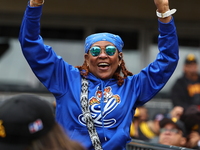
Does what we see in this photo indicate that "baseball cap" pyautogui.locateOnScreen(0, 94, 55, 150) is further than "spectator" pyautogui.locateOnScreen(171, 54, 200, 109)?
No

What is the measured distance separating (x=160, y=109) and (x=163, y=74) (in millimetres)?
6340

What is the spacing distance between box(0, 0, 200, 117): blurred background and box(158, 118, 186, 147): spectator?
5.60 m

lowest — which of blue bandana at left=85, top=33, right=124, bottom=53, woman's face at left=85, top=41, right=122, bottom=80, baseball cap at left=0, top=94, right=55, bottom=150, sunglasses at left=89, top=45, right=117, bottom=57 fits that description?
baseball cap at left=0, top=94, right=55, bottom=150

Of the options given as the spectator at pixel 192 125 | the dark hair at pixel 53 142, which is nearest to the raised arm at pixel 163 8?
the dark hair at pixel 53 142

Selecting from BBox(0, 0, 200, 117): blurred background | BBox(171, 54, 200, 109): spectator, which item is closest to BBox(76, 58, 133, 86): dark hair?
BBox(171, 54, 200, 109): spectator

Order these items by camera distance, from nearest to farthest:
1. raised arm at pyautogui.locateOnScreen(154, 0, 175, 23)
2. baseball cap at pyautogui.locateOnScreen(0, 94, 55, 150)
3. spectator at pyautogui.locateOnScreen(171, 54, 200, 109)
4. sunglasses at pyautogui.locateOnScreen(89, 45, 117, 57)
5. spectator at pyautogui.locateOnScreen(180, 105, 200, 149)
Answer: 1. baseball cap at pyautogui.locateOnScreen(0, 94, 55, 150)
2. raised arm at pyautogui.locateOnScreen(154, 0, 175, 23)
3. sunglasses at pyautogui.locateOnScreen(89, 45, 117, 57)
4. spectator at pyautogui.locateOnScreen(180, 105, 200, 149)
5. spectator at pyautogui.locateOnScreen(171, 54, 200, 109)

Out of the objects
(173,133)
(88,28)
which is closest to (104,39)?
(173,133)

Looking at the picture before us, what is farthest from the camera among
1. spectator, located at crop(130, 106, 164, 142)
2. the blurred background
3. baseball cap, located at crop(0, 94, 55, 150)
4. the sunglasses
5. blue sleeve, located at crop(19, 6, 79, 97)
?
the blurred background

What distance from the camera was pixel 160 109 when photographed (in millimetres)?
10109

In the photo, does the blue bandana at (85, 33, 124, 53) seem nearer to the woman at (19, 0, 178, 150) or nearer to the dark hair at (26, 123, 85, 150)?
the woman at (19, 0, 178, 150)

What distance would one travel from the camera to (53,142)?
2.23 meters

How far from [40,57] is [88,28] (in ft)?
28.1

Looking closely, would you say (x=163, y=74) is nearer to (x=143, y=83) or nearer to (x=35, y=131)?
(x=143, y=83)

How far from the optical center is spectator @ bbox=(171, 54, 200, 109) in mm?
8242
